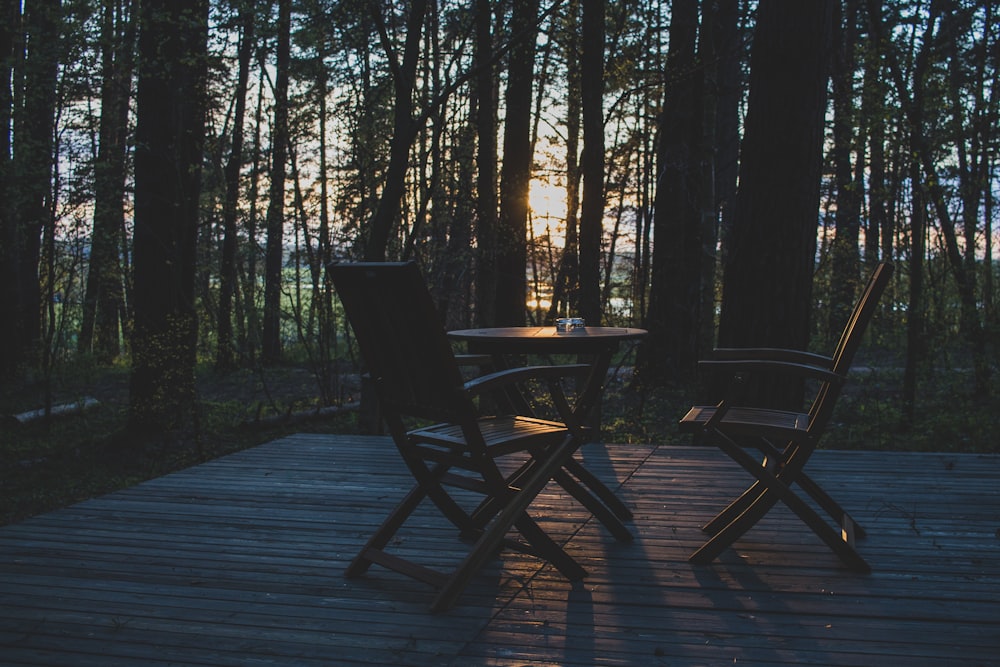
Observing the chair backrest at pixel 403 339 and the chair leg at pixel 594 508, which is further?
the chair leg at pixel 594 508

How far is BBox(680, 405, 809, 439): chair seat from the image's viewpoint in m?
3.02

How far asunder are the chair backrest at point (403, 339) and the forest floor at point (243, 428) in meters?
4.09

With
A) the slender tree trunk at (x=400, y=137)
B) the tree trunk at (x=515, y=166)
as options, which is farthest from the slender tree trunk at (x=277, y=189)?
the tree trunk at (x=515, y=166)

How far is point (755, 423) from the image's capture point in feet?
10.3

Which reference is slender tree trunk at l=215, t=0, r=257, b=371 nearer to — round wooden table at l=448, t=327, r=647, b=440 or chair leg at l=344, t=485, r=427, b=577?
round wooden table at l=448, t=327, r=647, b=440

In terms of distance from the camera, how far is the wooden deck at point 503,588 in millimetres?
2334

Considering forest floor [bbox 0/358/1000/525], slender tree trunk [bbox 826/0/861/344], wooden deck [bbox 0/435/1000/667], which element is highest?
slender tree trunk [bbox 826/0/861/344]

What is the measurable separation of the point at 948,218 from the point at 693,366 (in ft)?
10.8

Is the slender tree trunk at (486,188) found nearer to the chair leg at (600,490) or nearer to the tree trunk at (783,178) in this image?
the tree trunk at (783,178)

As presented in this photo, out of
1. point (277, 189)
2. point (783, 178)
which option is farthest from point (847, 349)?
point (277, 189)

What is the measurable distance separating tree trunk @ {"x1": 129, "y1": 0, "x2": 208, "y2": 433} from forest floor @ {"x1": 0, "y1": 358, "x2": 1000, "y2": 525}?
58 cm

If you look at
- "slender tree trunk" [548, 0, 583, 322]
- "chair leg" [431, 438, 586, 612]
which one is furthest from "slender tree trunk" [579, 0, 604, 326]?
"slender tree trunk" [548, 0, 583, 322]

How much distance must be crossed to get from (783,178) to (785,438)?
2957mm

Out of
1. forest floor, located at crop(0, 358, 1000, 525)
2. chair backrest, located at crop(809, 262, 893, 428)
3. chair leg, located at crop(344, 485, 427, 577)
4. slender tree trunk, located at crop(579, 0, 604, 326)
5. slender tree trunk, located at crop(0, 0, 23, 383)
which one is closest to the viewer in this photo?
chair leg, located at crop(344, 485, 427, 577)
